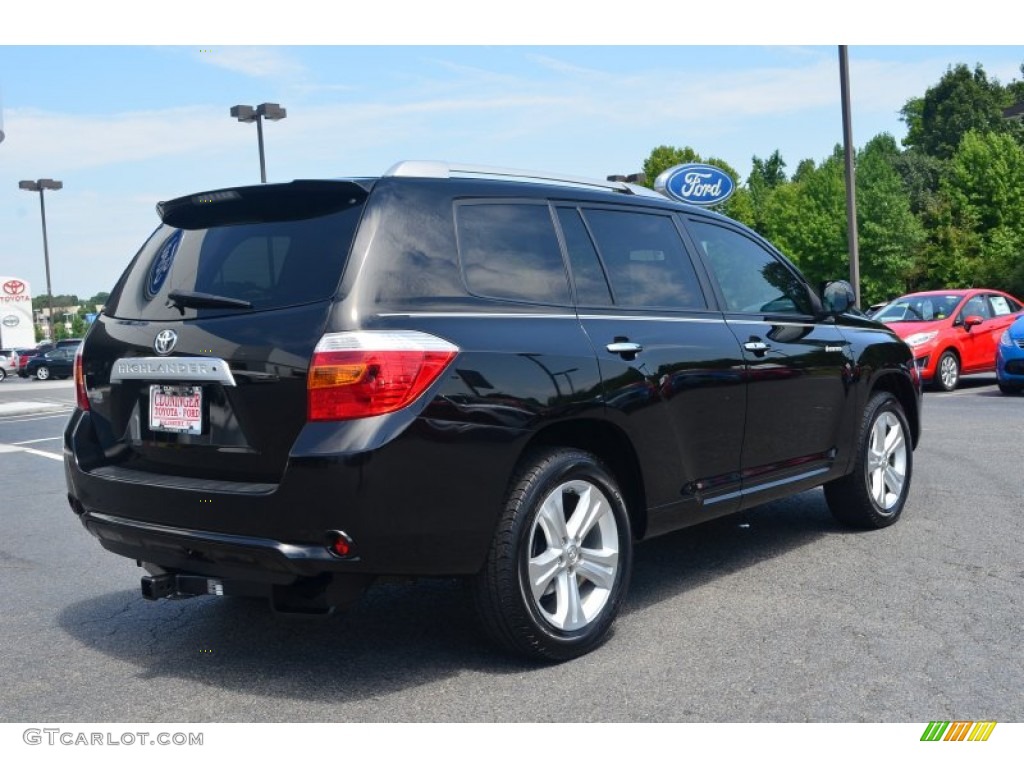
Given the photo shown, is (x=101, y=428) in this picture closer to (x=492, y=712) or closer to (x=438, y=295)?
(x=438, y=295)

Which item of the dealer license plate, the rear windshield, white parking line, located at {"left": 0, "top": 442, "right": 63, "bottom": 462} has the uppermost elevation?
the rear windshield

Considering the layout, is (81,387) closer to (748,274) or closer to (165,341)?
(165,341)

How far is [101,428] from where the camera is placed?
4.30m

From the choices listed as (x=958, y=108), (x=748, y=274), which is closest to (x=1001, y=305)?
(x=748, y=274)

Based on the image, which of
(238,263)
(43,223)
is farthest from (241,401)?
(43,223)

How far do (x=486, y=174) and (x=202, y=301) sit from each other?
4.03ft

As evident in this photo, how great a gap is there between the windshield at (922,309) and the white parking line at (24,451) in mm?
11848

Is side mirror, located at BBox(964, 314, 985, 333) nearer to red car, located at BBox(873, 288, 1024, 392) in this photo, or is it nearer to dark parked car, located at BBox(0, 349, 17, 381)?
red car, located at BBox(873, 288, 1024, 392)

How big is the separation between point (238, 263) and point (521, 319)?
1082mm

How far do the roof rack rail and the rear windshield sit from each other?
0.28m

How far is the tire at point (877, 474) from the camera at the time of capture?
6.18 meters

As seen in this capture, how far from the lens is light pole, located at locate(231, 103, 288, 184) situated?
27.9m

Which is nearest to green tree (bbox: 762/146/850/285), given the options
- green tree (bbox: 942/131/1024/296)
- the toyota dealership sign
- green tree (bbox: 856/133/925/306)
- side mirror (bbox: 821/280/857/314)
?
green tree (bbox: 856/133/925/306)

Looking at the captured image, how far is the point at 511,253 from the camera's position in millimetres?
4266
